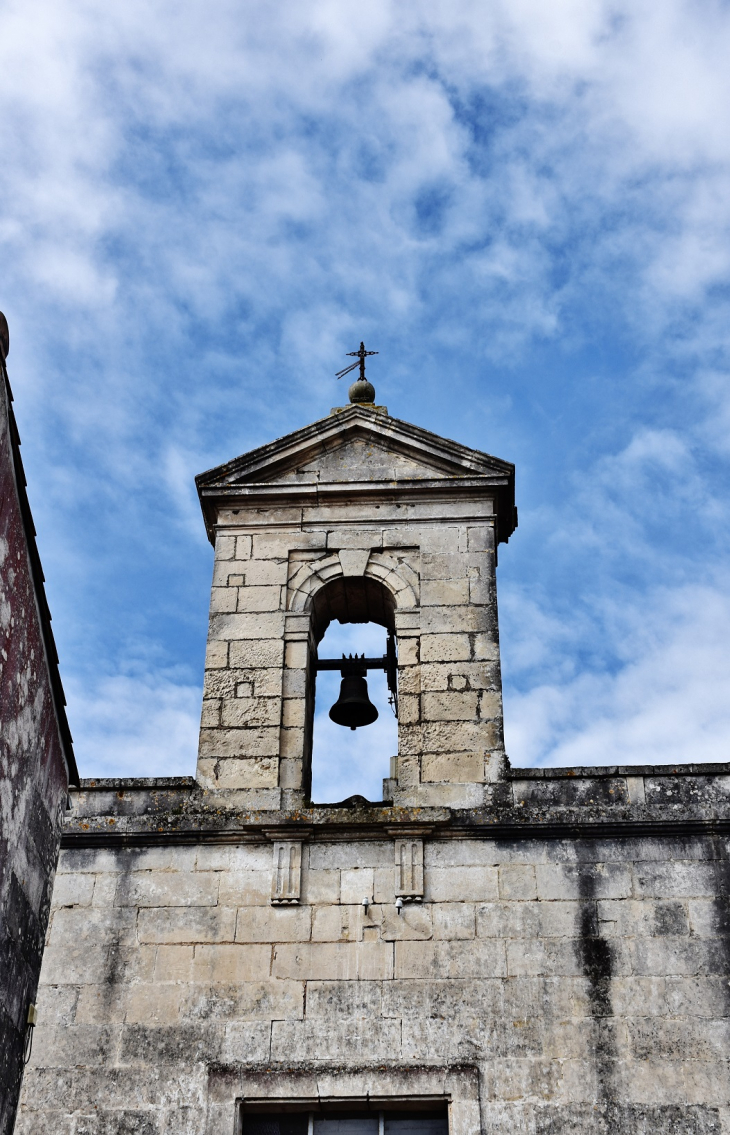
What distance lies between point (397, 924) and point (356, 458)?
151 inches

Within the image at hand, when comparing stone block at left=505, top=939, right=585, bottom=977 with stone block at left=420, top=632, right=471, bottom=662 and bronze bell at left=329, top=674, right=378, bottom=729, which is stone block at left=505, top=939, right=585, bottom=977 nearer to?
stone block at left=420, top=632, right=471, bottom=662

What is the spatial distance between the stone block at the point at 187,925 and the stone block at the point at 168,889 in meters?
0.05

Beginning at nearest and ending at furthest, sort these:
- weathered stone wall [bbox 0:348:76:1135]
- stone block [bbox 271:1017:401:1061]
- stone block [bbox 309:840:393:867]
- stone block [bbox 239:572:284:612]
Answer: weathered stone wall [bbox 0:348:76:1135] → stone block [bbox 271:1017:401:1061] → stone block [bbox 309:840:393:867] → stone block [bbox 239:572:284:612]

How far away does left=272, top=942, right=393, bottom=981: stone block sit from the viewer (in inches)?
357

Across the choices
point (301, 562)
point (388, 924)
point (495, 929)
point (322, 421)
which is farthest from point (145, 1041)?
point (322, 421)

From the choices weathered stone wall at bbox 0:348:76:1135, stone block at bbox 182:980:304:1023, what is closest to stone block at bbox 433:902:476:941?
stone block at bbox 182:980:304:1023

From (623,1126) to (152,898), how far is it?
3.19 metres

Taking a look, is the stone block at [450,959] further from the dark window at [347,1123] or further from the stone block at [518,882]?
the dark window at [347,1123]

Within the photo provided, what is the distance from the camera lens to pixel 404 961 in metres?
9.10

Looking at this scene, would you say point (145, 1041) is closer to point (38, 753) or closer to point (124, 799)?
point (124, 799)

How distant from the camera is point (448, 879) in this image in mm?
9406

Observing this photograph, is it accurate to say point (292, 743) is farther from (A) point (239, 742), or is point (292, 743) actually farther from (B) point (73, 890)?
(B) point (73, 890)

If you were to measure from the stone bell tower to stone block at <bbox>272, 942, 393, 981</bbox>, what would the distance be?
1000 mm

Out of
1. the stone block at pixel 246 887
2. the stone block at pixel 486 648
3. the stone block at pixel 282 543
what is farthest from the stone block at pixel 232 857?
the stone block at pixel 282 543
